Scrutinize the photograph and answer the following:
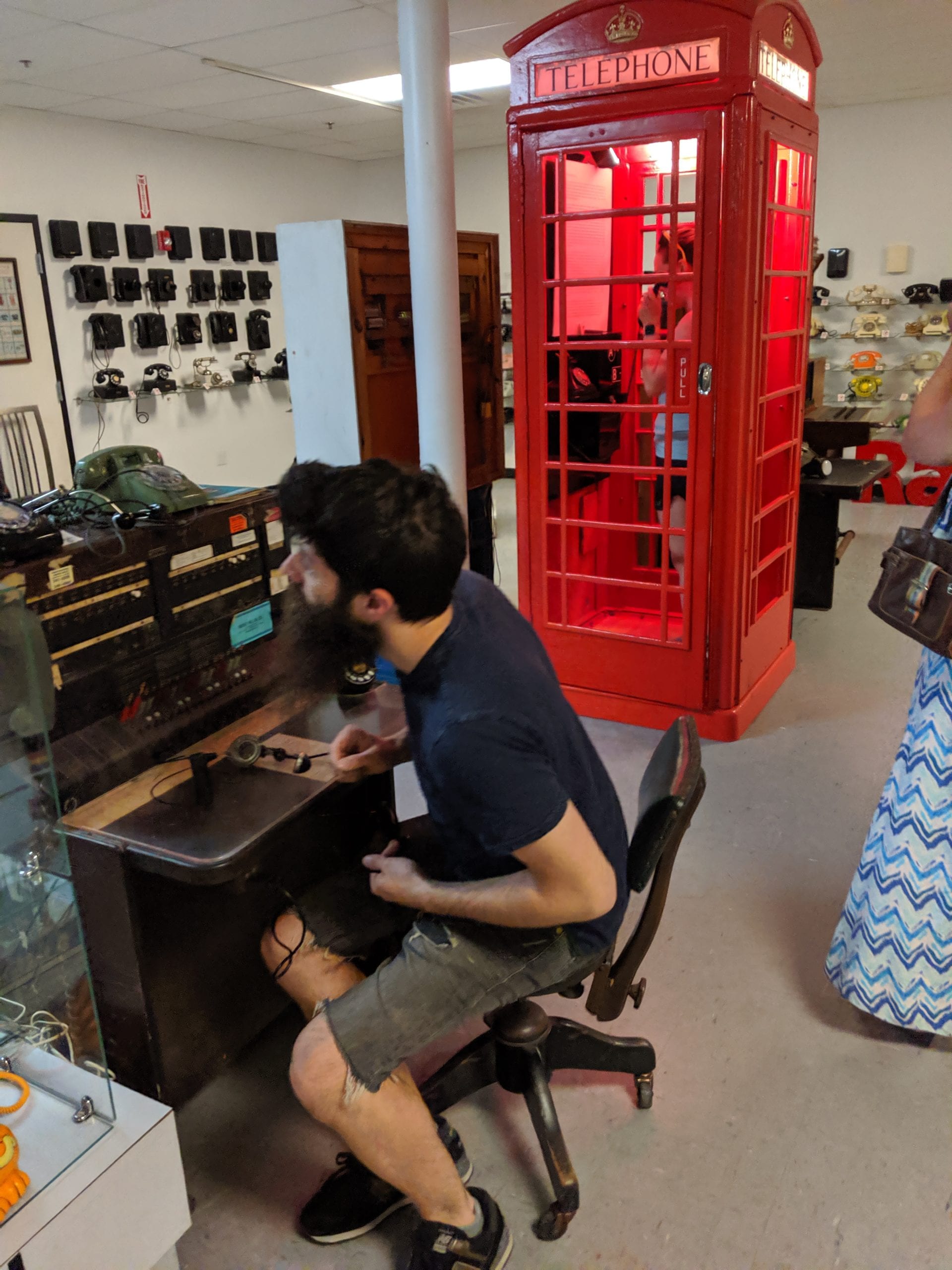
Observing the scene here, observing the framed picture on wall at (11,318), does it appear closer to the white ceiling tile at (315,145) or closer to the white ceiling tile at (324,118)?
the white ceiling tile at (324,118)

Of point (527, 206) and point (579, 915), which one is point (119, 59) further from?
point (579, 915)

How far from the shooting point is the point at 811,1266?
5.04ft

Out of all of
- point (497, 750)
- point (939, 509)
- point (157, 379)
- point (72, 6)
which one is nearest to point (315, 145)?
point (157, 379)

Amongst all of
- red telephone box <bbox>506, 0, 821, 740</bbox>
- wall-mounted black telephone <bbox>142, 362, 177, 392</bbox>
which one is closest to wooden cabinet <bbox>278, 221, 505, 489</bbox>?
Result: red telephone box <bbox>506, 0, 821, 740</bbox>

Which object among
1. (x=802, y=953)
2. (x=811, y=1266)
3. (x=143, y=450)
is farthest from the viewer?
(x=802, y=953)

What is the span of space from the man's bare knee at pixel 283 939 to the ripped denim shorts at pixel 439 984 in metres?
0.22

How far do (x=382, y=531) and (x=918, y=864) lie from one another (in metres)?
1.29

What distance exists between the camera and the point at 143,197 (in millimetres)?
6289

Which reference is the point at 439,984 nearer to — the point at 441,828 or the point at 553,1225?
the point at 441,828

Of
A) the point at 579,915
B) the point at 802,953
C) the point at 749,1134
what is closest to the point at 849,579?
the point at 802,953

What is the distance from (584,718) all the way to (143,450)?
81.0 inches

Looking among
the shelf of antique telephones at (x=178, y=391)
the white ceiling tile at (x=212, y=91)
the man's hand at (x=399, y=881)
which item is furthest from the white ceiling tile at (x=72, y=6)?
the man's hand at (x=399, y=881)

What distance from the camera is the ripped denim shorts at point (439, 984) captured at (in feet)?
4.65

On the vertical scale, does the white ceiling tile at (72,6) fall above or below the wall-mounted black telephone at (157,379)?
above
